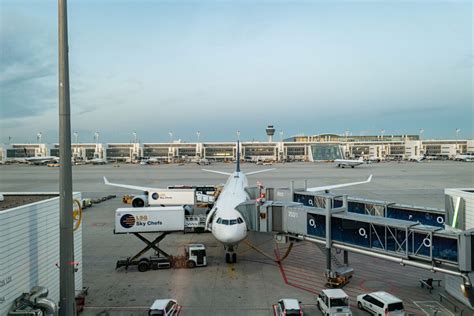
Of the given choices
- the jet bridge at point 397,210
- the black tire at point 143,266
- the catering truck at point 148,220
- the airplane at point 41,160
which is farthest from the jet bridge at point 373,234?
the airplane at point 41,160

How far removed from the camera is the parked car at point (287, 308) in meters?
Result: 15.0

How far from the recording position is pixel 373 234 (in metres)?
18.1

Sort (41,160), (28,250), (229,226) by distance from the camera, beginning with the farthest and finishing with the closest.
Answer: (41,160) < (229,226) < (28,250)

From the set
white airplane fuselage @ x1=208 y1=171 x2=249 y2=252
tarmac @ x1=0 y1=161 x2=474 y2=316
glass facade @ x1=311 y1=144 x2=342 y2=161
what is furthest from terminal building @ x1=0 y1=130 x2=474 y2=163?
white airplane fuselage @ x1=208 y1=171 x2=249 y2=252

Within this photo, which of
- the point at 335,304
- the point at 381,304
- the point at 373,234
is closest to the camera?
the point at 335,304

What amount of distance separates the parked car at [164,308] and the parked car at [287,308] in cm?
504

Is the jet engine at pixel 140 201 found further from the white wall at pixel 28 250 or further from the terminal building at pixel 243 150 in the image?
the terminal building at pixel 243 150

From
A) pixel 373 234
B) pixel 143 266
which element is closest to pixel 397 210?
pixel 373 234

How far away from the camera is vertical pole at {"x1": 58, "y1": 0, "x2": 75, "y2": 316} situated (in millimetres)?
10016

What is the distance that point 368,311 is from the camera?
16375mm

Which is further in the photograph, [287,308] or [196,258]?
[196,258]

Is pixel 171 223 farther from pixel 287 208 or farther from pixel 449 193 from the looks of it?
pixel 449 193

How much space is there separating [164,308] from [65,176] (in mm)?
8347

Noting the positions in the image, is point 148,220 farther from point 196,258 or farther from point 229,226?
point 229,226
